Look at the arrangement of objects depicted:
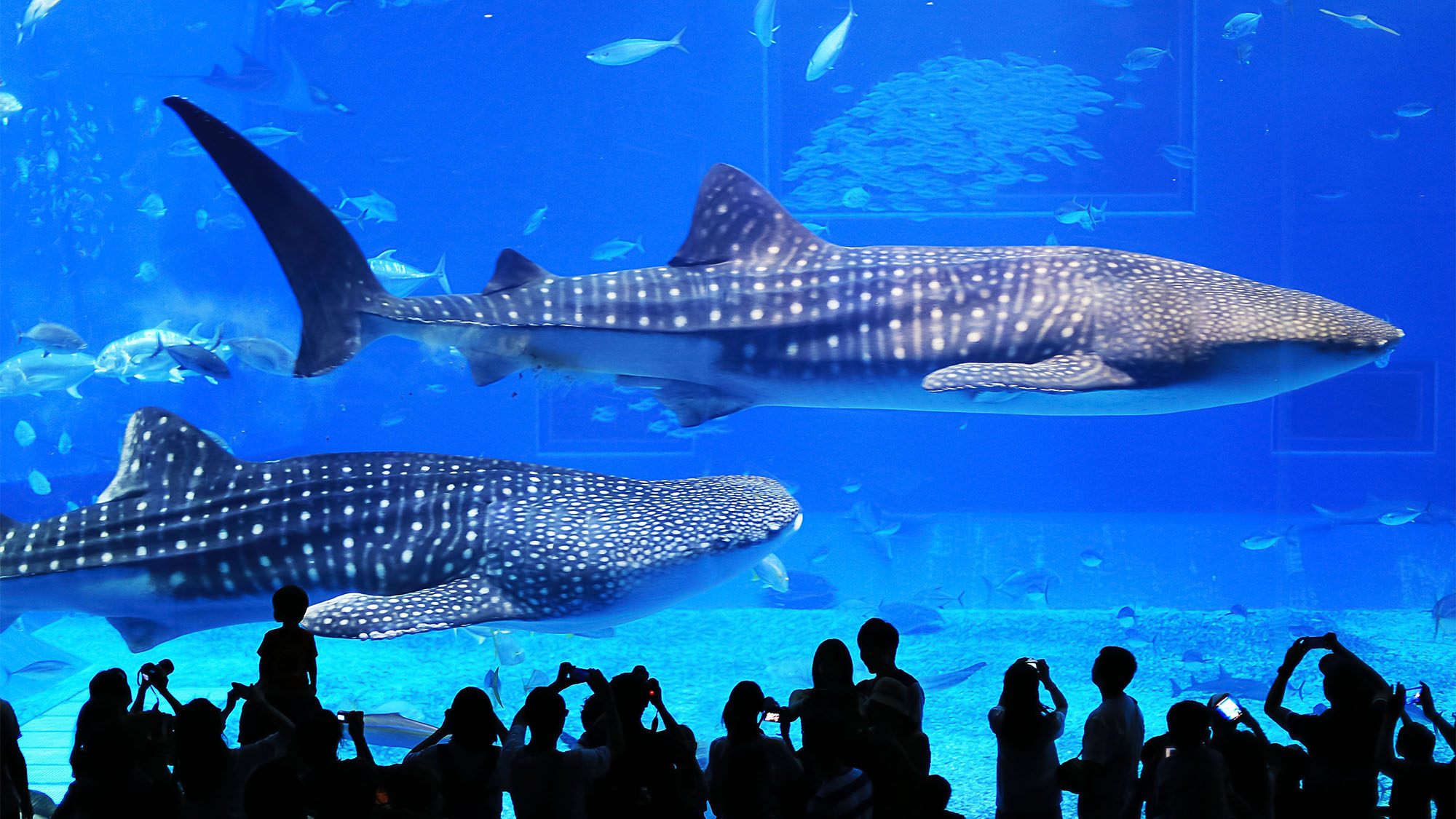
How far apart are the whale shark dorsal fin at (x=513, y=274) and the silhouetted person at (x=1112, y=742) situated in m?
3.35

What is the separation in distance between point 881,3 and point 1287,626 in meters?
14.8

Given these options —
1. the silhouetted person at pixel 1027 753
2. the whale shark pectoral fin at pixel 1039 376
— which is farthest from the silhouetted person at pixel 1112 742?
the whale shark pectoral fin at pixel 1039 376

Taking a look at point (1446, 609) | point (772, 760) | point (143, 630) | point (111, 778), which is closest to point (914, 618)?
point (1446, 609)

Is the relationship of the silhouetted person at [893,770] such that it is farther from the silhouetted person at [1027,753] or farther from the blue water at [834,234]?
the blue water at [834,234]

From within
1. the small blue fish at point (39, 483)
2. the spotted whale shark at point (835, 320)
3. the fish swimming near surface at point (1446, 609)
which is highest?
the spotted whale shark at point (835, 320)

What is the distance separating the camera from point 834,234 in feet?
74.6

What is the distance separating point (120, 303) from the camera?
16.4 meters

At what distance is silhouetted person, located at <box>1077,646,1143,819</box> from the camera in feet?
7.77

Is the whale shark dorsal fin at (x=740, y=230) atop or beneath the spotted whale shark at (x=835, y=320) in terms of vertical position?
atop

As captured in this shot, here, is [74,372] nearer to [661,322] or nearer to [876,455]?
[661,322]

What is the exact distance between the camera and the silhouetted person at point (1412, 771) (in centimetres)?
204

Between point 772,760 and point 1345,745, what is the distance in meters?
1.38

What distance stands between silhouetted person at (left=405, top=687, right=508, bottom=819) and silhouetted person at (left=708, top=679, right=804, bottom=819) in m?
0.54

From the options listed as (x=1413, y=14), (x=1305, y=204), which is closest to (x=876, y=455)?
(x=1305, y=204)
